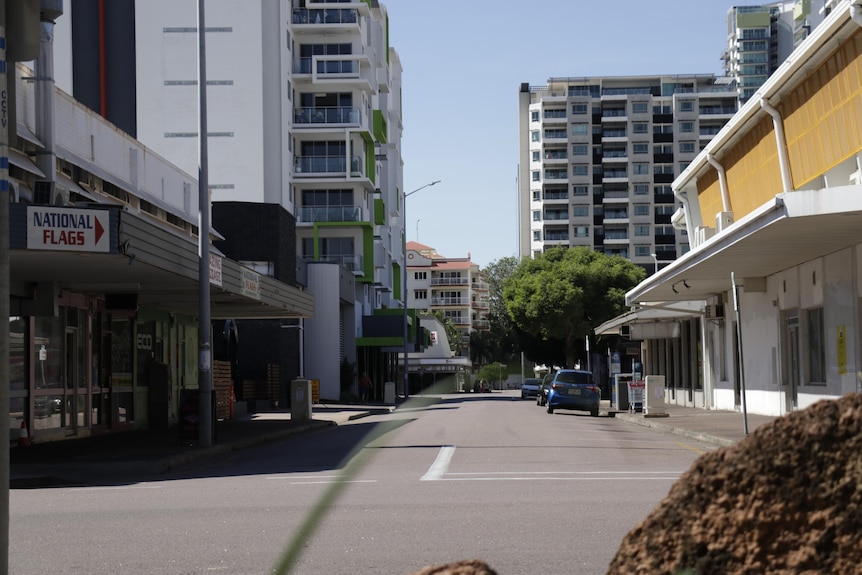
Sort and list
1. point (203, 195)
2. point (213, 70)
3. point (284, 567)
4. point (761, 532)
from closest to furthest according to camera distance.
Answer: point (761, 532) < point (284, 567) < point (203, 195) < point (213, 70)

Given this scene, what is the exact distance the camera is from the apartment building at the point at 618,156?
13438 centimetres

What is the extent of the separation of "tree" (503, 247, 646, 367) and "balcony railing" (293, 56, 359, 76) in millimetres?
19742

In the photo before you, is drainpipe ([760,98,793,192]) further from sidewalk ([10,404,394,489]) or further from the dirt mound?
the dirt mound

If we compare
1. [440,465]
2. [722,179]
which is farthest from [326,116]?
[440,465]

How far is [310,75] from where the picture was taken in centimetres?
7281

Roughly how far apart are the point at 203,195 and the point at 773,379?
1796 centimetres

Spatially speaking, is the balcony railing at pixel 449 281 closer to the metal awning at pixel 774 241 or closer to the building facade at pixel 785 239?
the building facade at pixel 785 239

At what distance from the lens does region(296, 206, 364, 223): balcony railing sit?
7381 centimetres

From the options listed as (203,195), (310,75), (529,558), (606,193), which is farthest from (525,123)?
(529,558)

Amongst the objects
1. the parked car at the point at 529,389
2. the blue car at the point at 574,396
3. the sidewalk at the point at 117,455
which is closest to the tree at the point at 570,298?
the parked car at the point at 529,389

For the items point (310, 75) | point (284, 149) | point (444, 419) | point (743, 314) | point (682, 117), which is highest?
point (682, 117)

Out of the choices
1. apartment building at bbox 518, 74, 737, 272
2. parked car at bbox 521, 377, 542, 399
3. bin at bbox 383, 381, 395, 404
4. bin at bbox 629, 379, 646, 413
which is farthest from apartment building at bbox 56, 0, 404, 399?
apartment building at bbox 518, 74, 737, 272

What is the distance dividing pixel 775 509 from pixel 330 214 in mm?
70790

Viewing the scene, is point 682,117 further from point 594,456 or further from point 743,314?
point 594,456
